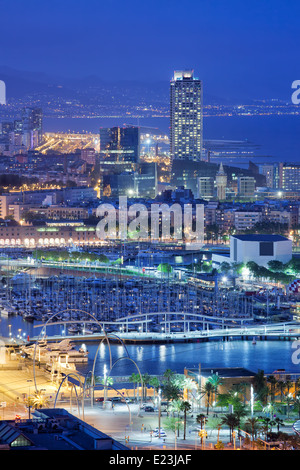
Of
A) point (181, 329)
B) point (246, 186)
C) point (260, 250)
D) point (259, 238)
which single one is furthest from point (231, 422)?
point (246, 186)

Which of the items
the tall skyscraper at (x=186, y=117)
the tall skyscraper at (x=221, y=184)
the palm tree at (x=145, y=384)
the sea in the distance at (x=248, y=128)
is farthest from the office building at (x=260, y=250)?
the sea in the distance at (x=248, y=128)

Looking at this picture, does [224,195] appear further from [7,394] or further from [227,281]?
[7,394]

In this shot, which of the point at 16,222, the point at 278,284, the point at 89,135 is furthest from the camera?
the point at 89,135

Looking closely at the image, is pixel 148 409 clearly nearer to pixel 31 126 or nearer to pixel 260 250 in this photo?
pixel 260 250

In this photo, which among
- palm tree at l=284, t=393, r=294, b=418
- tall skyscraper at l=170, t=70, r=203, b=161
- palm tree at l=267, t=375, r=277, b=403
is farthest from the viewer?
tall skyscraper at l=170, t=70, r=203, b=161

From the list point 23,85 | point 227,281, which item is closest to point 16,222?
point 227,281

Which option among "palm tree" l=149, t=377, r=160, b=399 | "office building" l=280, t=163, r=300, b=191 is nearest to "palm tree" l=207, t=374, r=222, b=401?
"palm tree" l=149, t=377, r=160, b=399

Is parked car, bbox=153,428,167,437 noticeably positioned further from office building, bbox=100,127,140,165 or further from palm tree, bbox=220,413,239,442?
office building, bbox=100,127,140,165

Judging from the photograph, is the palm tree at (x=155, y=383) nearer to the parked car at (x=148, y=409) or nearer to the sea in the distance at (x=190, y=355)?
the parked car at (x=148, y=409)
